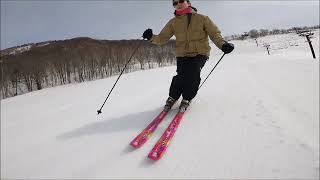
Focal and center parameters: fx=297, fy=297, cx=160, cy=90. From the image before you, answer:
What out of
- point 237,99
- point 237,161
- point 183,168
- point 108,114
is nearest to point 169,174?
point 183,168

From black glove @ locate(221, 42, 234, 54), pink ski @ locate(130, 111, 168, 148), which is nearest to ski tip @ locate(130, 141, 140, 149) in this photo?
pink ski @ locate(130, 111, 168, 148)

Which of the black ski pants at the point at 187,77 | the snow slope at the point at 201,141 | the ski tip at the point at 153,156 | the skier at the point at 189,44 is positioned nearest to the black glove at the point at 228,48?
the skier at the point at 189,44

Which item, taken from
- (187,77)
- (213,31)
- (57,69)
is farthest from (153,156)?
(57,69)

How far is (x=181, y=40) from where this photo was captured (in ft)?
18.2

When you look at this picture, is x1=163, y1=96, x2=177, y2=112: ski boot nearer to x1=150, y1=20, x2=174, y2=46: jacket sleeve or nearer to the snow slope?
the snow slope

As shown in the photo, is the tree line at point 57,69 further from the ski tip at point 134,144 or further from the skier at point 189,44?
the ski tip at point 134,144

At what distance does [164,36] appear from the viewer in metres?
5.87

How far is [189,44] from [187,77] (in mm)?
609

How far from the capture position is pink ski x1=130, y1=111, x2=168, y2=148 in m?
4.05

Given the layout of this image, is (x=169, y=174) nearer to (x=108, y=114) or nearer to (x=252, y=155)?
(x=252, y=155)

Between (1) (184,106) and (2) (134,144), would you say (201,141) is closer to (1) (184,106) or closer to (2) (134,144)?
(2) (134,144)

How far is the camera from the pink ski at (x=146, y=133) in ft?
13.3

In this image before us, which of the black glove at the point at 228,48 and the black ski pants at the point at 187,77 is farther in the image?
the black ski pants at the point at 187,77

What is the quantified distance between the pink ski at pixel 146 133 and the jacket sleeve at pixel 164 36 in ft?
5.45
